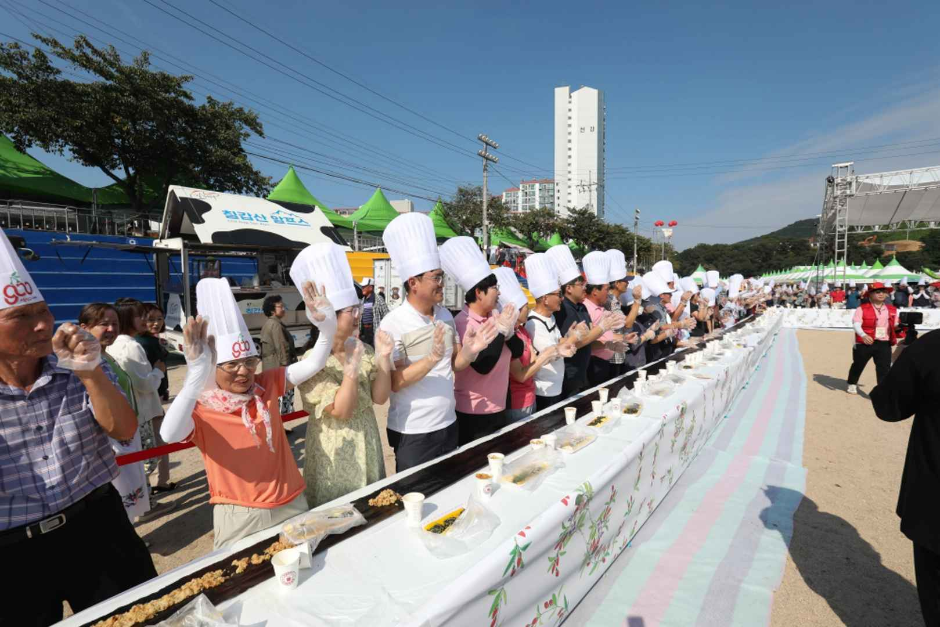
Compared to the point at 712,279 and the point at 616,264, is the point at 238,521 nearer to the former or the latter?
the point at 616,264

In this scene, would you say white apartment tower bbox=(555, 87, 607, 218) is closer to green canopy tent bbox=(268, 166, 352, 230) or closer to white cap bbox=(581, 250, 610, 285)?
green canopy tent bbox=(268, 166, 352, 230)

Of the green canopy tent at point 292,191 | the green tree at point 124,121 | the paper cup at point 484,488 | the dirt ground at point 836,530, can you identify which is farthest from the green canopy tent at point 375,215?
the paper cup at point 484,488

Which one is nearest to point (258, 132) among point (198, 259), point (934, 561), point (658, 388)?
point (198, 259)

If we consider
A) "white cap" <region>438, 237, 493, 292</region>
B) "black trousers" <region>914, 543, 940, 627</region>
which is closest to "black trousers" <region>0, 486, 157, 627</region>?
"white cap" <region>438, 237, 493, 292</region>

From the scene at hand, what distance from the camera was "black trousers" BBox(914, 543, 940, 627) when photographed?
1.65 m

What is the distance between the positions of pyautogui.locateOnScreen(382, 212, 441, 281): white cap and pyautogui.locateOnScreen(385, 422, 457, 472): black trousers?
34.7 inches

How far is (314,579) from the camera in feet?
4.43

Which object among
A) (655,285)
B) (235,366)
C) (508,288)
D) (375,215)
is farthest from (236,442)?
(375,215)

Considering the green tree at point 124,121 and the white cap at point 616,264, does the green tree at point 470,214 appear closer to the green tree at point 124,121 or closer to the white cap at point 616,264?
the green tree at point 124,121

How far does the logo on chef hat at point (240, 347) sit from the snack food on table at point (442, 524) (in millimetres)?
1013

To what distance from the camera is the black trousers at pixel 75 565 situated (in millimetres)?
1356

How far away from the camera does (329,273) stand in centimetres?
208

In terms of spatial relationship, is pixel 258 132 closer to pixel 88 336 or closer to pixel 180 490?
pixel 180 490

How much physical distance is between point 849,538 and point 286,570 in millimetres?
3670
